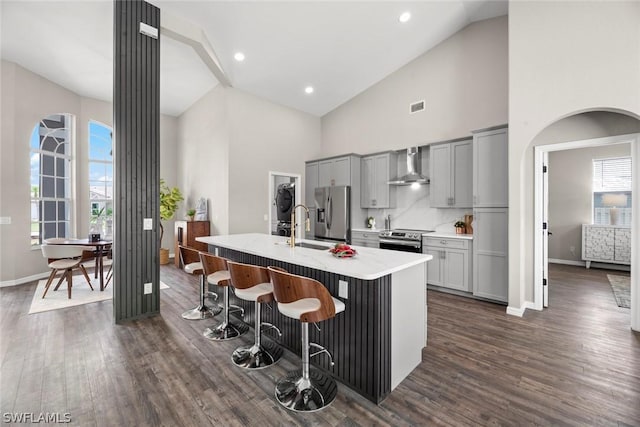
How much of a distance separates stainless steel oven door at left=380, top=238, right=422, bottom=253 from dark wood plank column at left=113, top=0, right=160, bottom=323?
11.8ft

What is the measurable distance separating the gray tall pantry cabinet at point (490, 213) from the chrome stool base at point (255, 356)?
10.1 ft

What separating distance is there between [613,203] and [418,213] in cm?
413

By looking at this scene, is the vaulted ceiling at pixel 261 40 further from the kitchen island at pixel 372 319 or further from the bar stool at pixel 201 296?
the kitchen island at pixel 372 319

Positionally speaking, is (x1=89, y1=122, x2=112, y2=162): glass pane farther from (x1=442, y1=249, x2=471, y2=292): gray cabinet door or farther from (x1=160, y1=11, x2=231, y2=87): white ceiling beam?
(x1=442, y1=249, x2=471, y2=292): gray cabinet door

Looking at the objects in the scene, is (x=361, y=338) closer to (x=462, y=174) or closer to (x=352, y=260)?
(x=352, y=260)

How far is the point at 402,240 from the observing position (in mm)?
4797

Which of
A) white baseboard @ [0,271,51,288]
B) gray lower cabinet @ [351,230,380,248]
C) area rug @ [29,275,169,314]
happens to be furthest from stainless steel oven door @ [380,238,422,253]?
white baseboard @ [0,271,51,288]

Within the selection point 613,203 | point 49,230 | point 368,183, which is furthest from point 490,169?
point 49,230

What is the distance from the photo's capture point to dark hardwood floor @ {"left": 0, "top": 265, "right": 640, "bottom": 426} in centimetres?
179

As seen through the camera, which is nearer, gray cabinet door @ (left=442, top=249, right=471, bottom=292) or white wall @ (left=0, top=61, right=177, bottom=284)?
gray cabinet door @ (left=442, top=249, right=471, bottom=292)

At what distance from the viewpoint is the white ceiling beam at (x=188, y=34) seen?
12.4 ft

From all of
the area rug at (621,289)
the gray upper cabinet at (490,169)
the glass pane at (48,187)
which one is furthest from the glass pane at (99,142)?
the area rug at (621,289)

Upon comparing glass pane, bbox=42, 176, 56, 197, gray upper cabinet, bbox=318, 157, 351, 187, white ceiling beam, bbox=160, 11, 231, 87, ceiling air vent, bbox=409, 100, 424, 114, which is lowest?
glass pane, bbox=42, 176, 56, 197

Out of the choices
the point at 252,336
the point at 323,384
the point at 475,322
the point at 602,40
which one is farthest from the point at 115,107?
the point at 602,40
